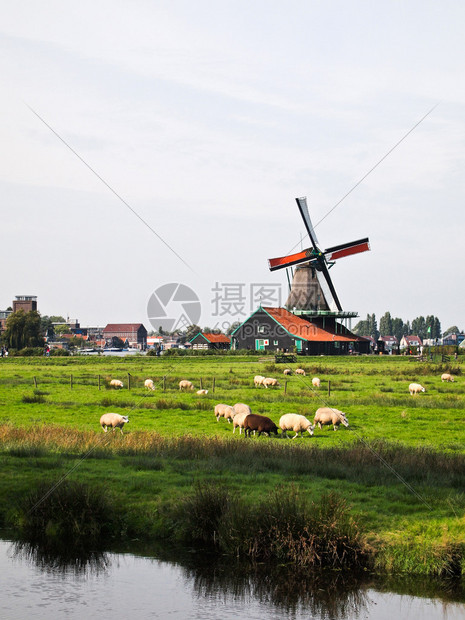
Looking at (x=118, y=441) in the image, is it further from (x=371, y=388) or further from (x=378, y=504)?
(x=371, y=388)

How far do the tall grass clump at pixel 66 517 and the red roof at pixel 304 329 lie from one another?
7921cm

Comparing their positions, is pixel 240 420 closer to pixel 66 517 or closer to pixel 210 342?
pixel 66 517

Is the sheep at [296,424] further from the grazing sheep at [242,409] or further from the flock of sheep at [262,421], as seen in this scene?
the grazing sheep at [242,409]

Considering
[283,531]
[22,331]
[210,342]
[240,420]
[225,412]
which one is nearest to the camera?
[283,531]

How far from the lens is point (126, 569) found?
42.9ft

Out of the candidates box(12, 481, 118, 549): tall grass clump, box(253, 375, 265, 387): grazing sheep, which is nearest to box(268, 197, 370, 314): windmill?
box(253, 375, 265, 387): grazing sheep

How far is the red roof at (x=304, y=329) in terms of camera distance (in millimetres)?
94725

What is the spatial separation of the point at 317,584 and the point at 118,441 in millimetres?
10539

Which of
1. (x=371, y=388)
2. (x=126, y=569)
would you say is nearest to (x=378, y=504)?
(x=126, y=569)

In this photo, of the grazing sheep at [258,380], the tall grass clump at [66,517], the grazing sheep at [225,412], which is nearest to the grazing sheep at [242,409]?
the grazing sheep at [225,412]

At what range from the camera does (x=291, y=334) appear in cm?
9419

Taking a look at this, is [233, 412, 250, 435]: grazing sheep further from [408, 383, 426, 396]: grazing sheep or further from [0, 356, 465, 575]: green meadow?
[408, 383, 426, 396]: grazing sheep

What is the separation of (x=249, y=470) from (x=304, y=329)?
257ft

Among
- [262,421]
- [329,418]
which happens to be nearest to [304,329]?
[329,418]
